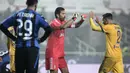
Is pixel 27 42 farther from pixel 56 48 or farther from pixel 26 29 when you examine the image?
pixel 56 48

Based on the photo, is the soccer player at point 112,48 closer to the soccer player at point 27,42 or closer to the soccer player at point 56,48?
the soccer player at point 56,48

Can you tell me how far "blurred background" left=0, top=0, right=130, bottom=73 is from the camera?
1020cm

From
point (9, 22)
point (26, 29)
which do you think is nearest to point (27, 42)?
point (26, 29)

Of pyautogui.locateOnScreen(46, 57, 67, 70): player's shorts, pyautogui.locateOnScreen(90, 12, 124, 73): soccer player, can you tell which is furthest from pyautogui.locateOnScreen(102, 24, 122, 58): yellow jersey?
pyautogui.locateOnScreen(46, 57, 67, 70): player's shorts

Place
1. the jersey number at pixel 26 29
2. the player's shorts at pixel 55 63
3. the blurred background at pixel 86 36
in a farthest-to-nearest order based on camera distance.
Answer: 1. the blurred background at pixel 86 36
2. the player's shorts at pixel 55 63
3. the jersey number at pixel 26 29

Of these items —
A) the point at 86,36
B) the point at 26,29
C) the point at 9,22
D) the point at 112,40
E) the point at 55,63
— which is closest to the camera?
the point at 26,29

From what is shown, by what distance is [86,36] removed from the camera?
34.1ft

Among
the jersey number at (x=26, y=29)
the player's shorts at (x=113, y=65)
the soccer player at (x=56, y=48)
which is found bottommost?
the player's shorts at (x=113, y=65)

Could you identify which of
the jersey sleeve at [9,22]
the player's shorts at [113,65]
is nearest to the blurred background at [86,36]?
the player's shorts at [113,65]

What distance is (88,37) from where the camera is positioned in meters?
10.4

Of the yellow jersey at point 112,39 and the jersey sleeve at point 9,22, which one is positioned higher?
the jersey sleeve at point 9,22

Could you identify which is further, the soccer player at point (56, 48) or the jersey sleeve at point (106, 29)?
the jersey sleeve at point (106, 29)

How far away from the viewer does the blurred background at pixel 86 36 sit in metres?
10.2

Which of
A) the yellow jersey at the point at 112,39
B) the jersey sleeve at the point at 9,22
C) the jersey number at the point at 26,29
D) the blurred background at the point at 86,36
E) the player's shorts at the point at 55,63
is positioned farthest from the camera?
the blurred background at the point at 86,36
